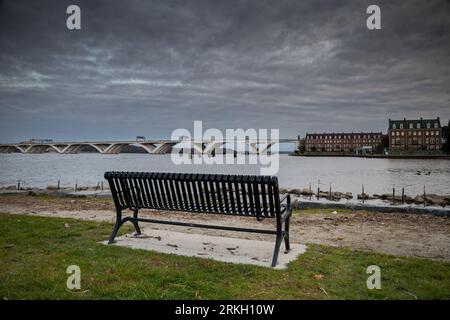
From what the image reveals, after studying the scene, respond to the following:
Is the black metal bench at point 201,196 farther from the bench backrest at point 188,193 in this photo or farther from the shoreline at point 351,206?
the shoreline at point 351,206

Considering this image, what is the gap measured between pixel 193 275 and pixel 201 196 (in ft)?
5.35

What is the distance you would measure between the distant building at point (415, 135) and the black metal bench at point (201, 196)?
132608 mm

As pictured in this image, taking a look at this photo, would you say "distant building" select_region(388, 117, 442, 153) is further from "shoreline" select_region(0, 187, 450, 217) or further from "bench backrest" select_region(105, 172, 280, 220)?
"bench backrest" select_region(105, 172, 280, 220)

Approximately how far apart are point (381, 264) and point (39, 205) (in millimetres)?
10938

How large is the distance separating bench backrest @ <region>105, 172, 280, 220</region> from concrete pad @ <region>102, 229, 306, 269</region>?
2.13 ft

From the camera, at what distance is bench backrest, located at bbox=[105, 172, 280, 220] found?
5270 mm

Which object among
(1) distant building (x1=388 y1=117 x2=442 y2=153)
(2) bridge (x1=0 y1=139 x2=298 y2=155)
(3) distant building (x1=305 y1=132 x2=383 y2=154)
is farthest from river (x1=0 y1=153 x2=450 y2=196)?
(3) distant building (x1=305 y1=132 x2=383 y2=154)

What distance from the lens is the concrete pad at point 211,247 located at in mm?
5191

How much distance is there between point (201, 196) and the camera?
5.75m

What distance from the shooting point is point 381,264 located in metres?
4.95

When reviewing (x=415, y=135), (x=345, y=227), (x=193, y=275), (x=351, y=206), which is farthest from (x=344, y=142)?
(x=193, y=275)

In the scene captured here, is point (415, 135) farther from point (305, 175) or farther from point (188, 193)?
point (188, 193)
